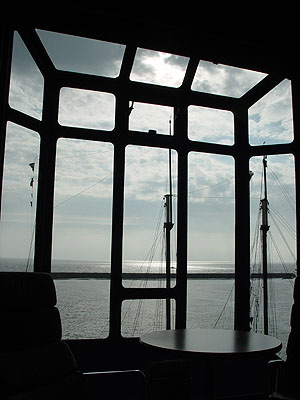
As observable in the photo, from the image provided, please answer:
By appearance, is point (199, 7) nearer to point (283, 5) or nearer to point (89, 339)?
point (283, 5)

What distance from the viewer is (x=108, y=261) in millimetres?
3611

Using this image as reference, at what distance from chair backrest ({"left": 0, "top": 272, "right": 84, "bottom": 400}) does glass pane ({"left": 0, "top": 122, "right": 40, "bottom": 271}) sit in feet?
2.62

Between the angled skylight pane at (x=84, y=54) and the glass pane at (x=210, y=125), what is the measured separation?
873mm

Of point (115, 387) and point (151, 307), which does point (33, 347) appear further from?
point (151, 307)

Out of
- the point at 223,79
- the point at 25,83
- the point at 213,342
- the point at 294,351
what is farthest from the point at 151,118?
the point at 294,351

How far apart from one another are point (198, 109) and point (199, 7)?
139cm

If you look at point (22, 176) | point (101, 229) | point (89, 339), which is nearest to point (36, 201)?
point (22, 176)

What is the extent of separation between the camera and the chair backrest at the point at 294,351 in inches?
89.0

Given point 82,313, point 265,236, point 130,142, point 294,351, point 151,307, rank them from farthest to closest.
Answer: point 151,307, point 82,313, point 265,236, point 130,142, point 294,351

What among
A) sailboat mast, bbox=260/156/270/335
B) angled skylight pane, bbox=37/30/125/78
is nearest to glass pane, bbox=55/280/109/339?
sailboat mast, bbox=260/156/270/335

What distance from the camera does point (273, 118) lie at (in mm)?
3943

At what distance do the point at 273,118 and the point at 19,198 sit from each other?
8.37 feet

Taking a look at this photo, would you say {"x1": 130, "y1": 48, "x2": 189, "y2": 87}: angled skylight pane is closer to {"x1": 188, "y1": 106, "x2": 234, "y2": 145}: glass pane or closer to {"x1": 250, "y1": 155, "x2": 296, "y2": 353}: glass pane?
{"x1": 188, "y1": 106, "x2": 234, "y2": 145}: glass pane

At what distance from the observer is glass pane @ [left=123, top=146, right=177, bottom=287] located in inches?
144
